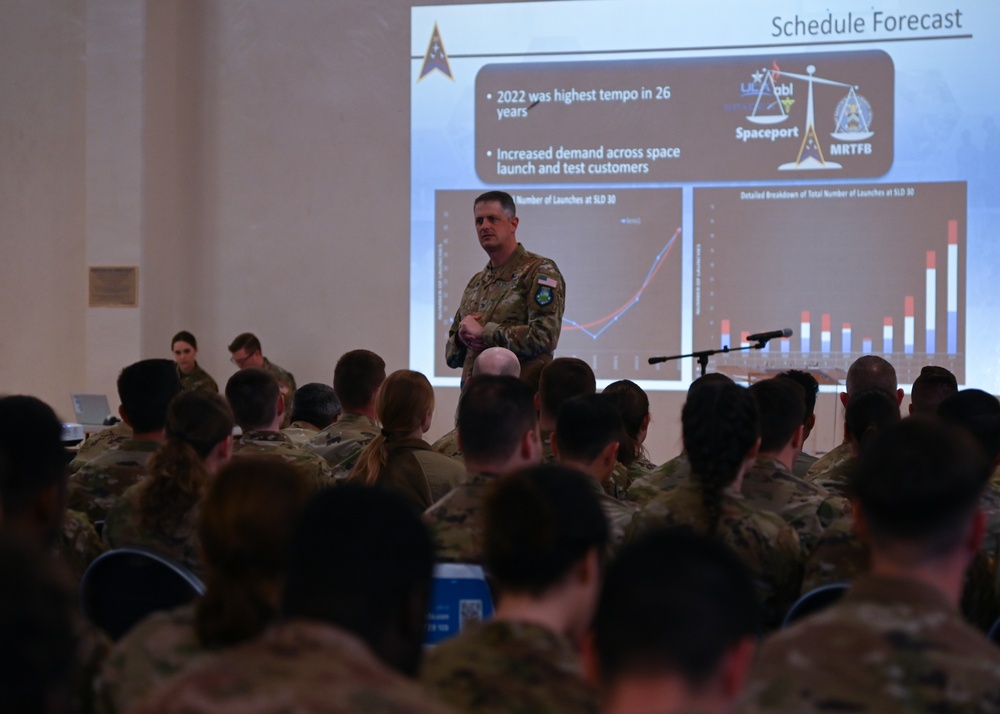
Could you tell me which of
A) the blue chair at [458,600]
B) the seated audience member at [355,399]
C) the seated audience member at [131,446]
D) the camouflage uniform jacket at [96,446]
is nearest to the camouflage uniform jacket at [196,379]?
the camouflage uniform jacket at [96,446]

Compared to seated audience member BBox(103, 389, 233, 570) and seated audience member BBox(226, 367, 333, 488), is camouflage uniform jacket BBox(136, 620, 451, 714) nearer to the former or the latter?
seated audience member BBox(103, 389, 233, 570)

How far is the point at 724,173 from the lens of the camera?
266 inches

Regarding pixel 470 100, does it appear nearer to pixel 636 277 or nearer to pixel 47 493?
pixel 636 277

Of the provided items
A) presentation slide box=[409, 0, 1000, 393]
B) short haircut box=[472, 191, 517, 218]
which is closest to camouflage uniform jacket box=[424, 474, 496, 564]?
short haircut box=[472, 191, 517, 218]

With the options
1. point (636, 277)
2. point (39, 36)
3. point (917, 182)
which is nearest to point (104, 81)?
point (39, 36)

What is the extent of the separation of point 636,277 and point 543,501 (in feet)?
18.5

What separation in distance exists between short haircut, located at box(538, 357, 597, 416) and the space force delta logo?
3917 millimetres

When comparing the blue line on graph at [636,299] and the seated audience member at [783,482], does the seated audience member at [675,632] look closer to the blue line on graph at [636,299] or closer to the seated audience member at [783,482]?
the seated audience member at [783,482]

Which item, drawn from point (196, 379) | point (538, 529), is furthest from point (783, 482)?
point (196, 379)

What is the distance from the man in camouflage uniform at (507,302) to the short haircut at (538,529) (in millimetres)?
2603

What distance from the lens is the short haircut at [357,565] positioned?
1045mm

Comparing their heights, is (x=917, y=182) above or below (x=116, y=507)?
above

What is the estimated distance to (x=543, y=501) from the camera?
141 cm

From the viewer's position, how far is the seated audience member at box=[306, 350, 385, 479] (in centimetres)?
357
